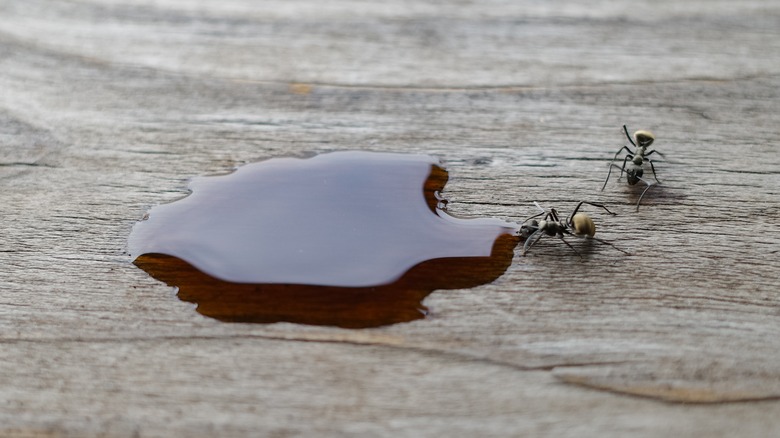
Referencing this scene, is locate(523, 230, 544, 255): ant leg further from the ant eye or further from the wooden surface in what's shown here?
the ant eye

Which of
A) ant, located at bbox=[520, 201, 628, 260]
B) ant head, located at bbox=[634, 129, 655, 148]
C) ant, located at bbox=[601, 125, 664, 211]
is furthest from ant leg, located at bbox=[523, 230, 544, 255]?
ant head, located at bbox=[634, 129, 655, 148]

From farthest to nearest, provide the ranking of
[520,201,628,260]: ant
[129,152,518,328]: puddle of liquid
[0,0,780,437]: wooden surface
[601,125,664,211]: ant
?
[601,125,664,211]: ant < [520,201,628,260]: ant < [129,152,518,328]: puddle of liquid < [0,0,780,437]: wooden surface

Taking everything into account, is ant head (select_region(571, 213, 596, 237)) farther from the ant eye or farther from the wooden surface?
the ant eye

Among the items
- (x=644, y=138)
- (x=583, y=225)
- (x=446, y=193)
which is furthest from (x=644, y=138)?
(x=446, y=193)

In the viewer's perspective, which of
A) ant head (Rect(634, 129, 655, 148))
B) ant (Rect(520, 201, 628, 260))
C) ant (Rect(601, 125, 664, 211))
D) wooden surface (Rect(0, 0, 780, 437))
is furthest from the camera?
ant head (Rect(634, 129, 655, 148))

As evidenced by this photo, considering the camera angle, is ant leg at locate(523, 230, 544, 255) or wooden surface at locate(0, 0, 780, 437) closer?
wooden surface at locate(0, 0, 780, 437)

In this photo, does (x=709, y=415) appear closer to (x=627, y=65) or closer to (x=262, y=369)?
(x=262, y=369)

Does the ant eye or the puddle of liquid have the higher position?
the ant eye
